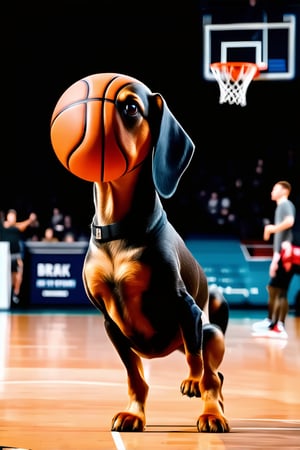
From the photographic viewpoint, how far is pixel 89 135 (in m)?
2.61

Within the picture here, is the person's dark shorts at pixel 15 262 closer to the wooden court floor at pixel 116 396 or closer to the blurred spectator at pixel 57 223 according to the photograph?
the blurred spectator at pixel 57 223

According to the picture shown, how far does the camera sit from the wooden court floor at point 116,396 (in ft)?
A: 10.3

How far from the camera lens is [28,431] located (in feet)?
11.1

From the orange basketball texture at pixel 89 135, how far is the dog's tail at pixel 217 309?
88cm

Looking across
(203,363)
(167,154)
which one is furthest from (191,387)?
(167,154)

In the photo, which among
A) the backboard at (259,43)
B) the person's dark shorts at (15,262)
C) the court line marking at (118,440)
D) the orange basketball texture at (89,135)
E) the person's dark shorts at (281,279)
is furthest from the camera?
the person's dark shorts at (15,262)

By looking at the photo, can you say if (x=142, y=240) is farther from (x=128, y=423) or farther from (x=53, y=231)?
(x=53, y=231)

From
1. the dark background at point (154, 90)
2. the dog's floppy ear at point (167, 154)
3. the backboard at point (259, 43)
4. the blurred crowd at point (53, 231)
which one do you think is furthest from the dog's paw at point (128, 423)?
the dark background at point (154, 90)

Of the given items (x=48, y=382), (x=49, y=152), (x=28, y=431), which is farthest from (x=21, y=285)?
(x=28, y=431)

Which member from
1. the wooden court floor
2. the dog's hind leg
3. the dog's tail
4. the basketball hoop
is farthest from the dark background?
the dog's hind leg

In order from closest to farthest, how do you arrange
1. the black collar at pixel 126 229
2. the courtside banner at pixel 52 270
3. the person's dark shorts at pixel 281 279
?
the black collar at pixel 126 229
the person's dark shorts at pixel 281 279
the courtside banner at pixel 52 270

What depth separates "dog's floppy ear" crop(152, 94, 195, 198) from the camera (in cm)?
280

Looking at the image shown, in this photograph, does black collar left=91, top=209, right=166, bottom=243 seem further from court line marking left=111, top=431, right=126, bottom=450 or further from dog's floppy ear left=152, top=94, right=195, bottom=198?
court line marking left=111, top=431, right=126, bottom=450

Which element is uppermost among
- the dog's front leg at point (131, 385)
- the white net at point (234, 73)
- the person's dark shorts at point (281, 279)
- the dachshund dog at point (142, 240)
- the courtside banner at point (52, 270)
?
the white net at point (234, 73)
